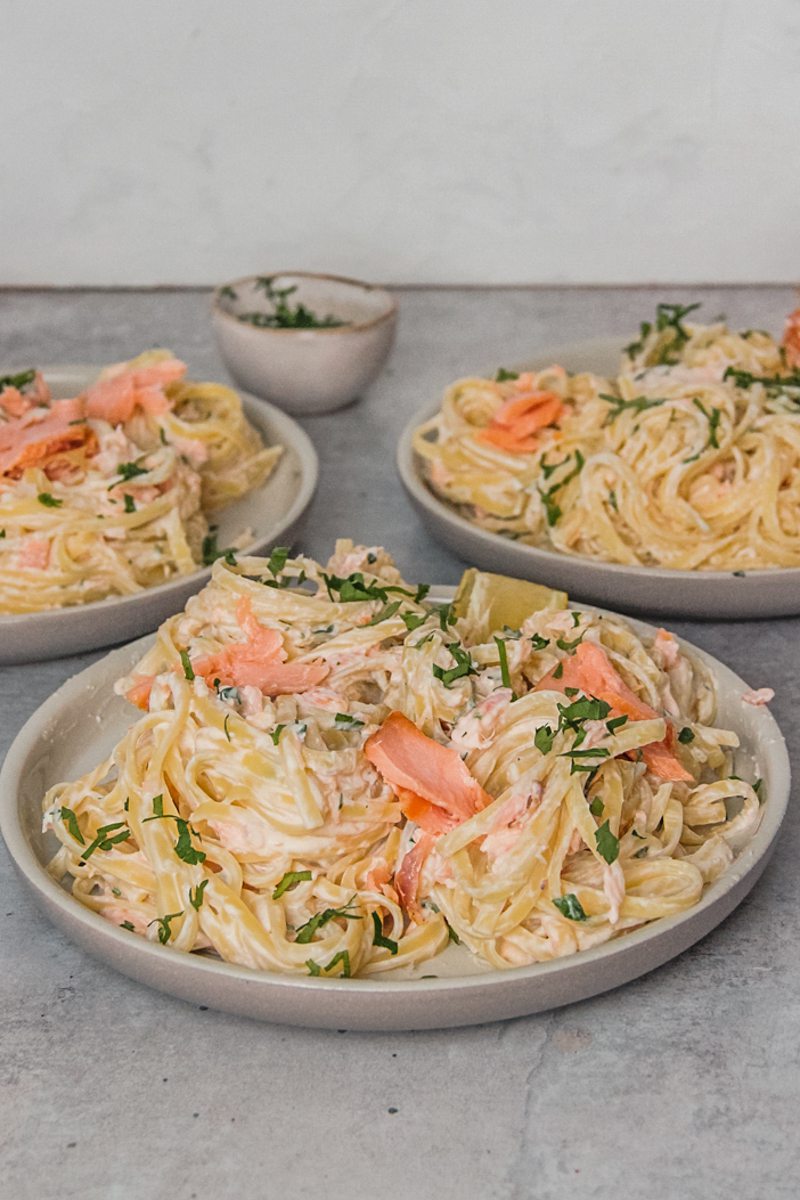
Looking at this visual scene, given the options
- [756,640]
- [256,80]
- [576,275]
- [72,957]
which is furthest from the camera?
[576,275]

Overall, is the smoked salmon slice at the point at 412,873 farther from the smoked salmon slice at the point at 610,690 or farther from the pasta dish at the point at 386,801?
the smoked salmon slice at the point at 610,690

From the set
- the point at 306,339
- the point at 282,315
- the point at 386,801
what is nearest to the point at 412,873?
the point at 386,801

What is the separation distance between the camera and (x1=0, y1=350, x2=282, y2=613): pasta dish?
9.37ft

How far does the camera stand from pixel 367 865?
78.2 inches

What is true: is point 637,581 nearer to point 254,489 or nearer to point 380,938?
point 254,489

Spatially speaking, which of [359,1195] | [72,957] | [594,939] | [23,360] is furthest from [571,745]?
[23,360]

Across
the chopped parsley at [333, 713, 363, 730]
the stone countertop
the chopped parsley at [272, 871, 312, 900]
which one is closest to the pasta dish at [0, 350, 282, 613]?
the stone countertop

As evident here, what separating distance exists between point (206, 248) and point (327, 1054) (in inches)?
148

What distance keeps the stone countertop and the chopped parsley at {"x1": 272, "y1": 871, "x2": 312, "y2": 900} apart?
0.61ft

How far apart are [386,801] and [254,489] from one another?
1.53 m

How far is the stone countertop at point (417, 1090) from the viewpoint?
1.72 m

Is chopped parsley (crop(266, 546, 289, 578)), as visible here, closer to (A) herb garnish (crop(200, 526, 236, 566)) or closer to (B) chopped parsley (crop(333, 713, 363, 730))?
(B) chopped parsley (crop(333, 713, 363, 730))

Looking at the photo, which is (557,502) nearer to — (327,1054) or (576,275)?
(327,1054)

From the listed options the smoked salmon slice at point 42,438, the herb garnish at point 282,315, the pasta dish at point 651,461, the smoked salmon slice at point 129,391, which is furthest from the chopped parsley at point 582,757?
the herb garnish at point 282,315
